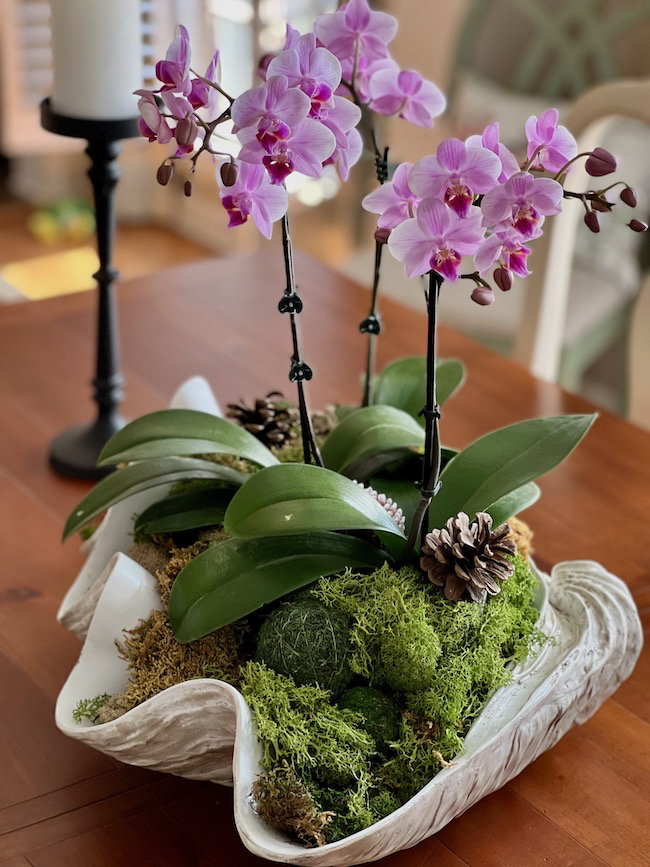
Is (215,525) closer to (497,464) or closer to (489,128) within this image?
(497,464)

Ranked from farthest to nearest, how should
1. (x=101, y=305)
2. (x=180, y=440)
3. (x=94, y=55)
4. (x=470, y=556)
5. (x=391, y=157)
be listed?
1. (x=391, y=157)
2. (x=101, y=305)
3. (x=94, y=55)
4. (x=180, y=440)
5. (x=470, y=556)

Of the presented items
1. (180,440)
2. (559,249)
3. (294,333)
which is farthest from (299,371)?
(559,249)

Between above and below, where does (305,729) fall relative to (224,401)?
above

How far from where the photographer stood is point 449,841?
69cm

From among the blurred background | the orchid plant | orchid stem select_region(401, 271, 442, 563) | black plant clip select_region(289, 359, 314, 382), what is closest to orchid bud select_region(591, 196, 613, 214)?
the orchid plant

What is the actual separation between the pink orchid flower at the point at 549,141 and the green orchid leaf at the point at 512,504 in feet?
0.75

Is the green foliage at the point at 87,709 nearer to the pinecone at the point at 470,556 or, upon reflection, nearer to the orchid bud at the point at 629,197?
the pinecone at the point at 470,556

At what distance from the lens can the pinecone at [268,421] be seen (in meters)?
0.89

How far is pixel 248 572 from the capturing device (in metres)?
0.70

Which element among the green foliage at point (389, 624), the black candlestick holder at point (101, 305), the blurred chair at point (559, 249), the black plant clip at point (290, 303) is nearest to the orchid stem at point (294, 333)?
the black plant clip at point (290, 303)

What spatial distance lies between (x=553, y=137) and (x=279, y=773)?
0.40 metres

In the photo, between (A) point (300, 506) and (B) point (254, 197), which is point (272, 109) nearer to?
(B) point (254, 197)

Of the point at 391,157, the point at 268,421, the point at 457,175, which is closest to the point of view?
the point at 457,175

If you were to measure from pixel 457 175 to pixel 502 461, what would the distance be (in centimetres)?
25
